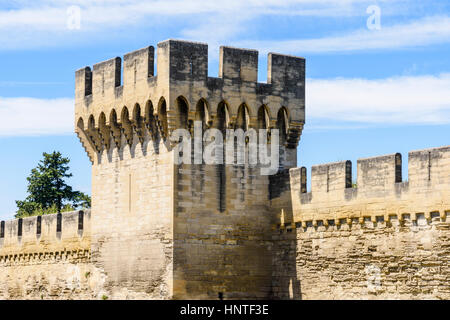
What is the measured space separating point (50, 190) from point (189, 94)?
26462 millimetres

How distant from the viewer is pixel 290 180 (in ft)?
76.8

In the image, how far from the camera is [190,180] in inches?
902

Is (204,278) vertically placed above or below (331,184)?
below

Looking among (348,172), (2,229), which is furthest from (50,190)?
(348,172)

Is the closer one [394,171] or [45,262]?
[394,171]

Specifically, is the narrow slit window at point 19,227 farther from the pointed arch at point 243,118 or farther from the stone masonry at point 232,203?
the pointed arch at point 243,118

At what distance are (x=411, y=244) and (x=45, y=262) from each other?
43.5 feet

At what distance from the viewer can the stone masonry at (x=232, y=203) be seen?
20891mm


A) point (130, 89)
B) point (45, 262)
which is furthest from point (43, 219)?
point (130, 89)

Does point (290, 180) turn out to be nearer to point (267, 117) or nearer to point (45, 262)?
point (267, 117)

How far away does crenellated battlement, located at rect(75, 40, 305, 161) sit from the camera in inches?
906

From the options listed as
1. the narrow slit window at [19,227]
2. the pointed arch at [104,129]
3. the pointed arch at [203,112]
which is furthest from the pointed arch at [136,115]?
the narrow slit window at [19,227]

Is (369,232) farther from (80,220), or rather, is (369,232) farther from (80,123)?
(80,220)
